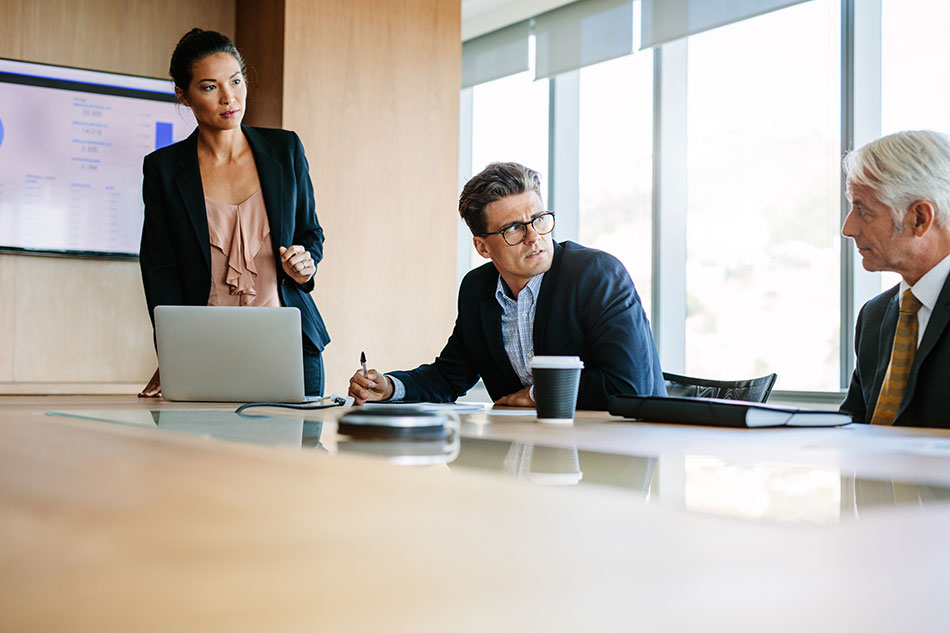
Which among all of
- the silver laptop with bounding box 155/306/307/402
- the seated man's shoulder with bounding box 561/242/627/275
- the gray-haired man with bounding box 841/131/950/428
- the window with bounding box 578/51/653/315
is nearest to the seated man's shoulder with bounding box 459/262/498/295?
the seated man's shoulder with bounding box 561/242/627/275

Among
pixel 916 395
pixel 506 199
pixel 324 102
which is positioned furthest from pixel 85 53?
pixel 916 395

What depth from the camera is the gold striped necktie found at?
180 cm

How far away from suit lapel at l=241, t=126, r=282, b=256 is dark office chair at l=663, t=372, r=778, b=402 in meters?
1.19

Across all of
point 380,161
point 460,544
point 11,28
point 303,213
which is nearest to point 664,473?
point 460,544

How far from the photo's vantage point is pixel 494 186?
242 centimetres

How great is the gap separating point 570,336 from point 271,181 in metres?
1.00

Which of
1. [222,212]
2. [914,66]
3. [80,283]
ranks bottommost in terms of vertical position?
[80,283]

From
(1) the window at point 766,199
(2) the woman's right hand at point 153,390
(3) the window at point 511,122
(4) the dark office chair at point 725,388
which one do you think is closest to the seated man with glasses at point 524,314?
(4) the dark office chair at point 725,388

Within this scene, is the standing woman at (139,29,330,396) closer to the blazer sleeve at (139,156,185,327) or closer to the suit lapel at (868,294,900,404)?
the blazer sleeve at (139,156,185,327)

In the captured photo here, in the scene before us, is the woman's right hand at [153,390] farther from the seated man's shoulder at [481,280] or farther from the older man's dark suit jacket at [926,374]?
the older man's dark suit jacket at [926,374]

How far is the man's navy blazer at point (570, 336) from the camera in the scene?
2072mm

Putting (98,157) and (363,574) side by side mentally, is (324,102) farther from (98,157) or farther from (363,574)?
(363,574)

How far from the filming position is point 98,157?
405 centimetres

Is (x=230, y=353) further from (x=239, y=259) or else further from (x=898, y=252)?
(x=898, y=252)
